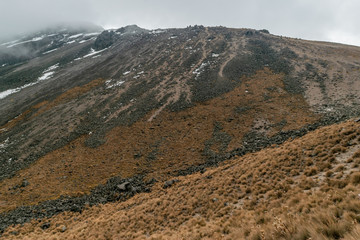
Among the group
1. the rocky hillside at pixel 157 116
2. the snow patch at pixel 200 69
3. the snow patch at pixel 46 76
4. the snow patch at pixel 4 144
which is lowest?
the snow patch at pixel 4 144

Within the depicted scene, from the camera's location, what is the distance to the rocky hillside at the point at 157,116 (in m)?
24.6

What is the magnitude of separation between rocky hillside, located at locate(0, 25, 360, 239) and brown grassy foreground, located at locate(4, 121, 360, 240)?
5222mm

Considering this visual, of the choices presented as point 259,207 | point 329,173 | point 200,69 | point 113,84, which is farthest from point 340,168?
point 113,84

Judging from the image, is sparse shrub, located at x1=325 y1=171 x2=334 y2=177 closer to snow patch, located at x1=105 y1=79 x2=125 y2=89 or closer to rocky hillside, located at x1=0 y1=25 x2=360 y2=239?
rocky hillside, located at x1=0 y1=25 x2=360 y2=239

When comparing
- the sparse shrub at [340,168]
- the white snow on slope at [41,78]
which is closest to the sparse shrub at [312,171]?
the sparse shrub at [340,168]

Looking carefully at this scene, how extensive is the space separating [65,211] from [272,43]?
265ft

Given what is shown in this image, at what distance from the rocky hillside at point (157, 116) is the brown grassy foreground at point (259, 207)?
5222mm

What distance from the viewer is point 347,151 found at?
1129cm

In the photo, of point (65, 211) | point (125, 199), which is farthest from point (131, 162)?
point (65, 211)

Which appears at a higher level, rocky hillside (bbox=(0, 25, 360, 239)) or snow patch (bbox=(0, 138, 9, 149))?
rocky hillside (bbox=(0, 25, 360, 239))

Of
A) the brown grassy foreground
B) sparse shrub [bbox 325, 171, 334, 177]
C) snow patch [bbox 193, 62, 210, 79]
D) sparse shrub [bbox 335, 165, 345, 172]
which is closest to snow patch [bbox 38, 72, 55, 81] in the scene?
snow patch [bbox 193, 62, 210, 79]

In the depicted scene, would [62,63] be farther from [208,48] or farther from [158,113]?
[158,113]

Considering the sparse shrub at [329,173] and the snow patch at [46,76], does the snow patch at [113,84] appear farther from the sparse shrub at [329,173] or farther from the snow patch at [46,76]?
the sparse shrub at [329,173]

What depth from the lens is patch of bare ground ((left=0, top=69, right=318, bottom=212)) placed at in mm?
25500
